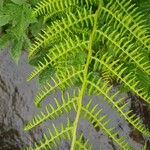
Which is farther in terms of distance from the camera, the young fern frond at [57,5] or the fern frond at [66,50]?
the young fern frond at [57,5]

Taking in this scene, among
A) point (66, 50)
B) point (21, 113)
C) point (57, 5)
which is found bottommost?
point (21, 113)

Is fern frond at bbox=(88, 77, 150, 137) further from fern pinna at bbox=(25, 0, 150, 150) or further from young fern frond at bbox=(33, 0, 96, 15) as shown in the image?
young fern frond at bbox=(33, 0, 96, 15)

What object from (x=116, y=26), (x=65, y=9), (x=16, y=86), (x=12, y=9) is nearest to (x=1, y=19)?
(x=12, y=9)

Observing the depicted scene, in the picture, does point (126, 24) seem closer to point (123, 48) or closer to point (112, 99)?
point (123, 48)

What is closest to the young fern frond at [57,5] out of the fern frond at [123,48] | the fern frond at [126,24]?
the fern frond at [126,24]

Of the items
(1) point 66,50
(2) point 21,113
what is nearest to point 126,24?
(1) point 66,50

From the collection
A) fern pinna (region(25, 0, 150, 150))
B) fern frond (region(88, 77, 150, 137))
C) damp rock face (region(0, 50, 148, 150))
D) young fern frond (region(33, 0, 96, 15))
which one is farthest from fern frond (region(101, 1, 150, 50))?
damp rock face (region(0, 50, 148, 150))

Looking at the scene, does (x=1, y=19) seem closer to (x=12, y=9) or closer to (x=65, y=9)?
(x=12, y=9)

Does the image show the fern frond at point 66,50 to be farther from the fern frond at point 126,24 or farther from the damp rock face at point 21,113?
the damp rock face at point 21,113
